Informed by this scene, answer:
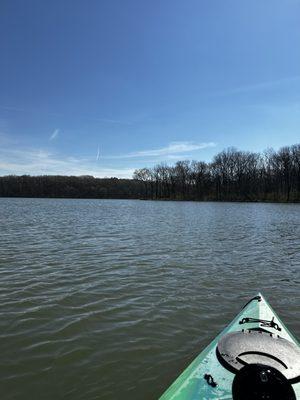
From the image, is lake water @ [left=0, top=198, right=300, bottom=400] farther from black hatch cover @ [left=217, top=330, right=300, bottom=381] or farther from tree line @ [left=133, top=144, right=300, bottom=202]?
tree line @ [left=133, top=144, right=300, bottom=202]

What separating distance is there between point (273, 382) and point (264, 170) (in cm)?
11018

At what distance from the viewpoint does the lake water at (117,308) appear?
5.45 metres

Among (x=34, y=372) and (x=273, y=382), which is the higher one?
(x=273, y=382)

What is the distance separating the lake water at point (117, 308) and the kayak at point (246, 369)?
1.08 metres

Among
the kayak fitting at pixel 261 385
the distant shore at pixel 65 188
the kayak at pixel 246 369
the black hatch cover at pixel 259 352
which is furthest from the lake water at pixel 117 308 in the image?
the distant shore at pixel 65 188

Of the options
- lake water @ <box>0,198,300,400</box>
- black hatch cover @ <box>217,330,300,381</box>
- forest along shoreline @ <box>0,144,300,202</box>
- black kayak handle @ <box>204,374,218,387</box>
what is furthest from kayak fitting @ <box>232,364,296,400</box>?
forest along shoreline @ <box>0,144,300,202</box>

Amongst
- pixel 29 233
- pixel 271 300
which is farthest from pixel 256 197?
pixel 271 300

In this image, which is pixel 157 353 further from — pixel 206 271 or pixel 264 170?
pixel 264 170

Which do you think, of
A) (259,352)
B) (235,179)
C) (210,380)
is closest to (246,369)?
(210,380)

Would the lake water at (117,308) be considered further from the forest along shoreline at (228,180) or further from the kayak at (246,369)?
the forest along shoreline at (228,180)

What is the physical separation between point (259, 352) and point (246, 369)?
1.07 meters

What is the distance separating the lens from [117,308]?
8.42m

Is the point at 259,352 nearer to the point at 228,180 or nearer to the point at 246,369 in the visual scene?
the point at 246,369

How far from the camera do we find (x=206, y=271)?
41.2 ft
